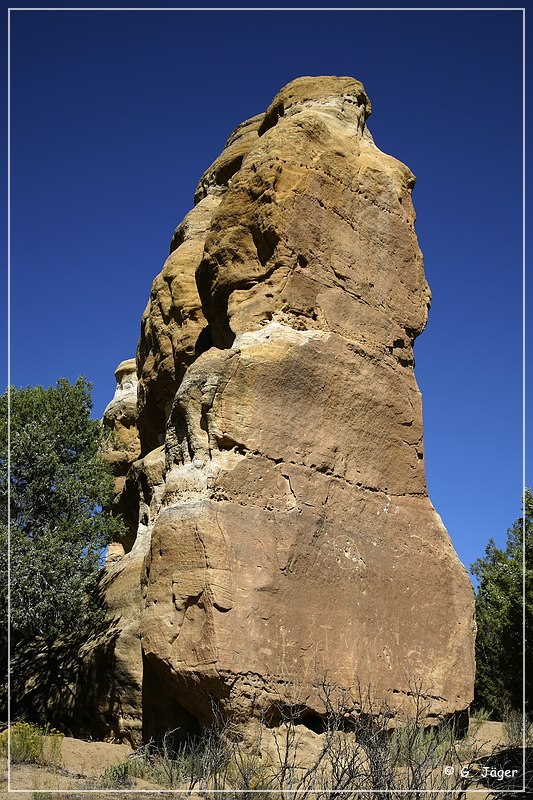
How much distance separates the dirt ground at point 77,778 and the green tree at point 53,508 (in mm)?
3174

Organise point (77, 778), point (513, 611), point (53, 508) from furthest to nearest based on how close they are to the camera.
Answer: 1. point (513, 611)
2. point (53, 508)
3. point (77, 778)

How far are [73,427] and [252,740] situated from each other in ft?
31.3

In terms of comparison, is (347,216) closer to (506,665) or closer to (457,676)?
(457,676)

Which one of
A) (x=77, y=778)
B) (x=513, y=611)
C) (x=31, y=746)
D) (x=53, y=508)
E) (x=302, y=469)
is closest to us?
(x=77, y=778)

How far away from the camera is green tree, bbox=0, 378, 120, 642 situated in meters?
16.7

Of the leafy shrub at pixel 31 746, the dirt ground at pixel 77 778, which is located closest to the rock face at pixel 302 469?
the dirt ground at pixel 77 778

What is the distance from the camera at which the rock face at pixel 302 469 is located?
40.3 feet

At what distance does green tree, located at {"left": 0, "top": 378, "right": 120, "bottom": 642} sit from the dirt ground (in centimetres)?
317

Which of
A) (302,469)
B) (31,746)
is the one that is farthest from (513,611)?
(31,746)

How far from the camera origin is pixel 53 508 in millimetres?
18453

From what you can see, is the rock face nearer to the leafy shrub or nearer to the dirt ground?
the dirt ground

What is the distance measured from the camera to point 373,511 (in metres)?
14.6

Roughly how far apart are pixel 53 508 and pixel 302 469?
22.7ft

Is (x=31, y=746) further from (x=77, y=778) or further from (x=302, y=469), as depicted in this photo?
(x=302, y=469)
